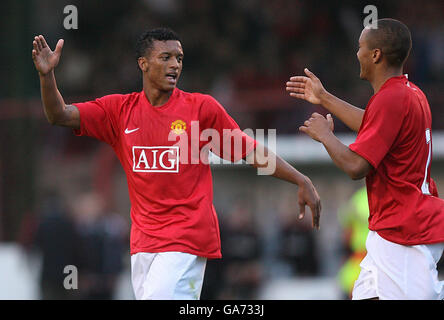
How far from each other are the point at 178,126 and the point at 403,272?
178 centimetres

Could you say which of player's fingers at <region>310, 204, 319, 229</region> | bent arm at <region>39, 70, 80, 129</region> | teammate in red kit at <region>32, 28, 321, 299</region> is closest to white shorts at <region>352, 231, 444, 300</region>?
player's fingers at <region>310, 204, 319, 229</region>

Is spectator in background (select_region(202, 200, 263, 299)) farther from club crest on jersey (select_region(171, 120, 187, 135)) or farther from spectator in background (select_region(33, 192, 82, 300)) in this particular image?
club crest on jersey (select_region(171, 120, 187, 135))

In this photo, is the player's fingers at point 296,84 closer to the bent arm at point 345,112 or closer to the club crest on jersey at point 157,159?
the bent arm at point 345,112

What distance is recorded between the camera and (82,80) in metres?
15.6

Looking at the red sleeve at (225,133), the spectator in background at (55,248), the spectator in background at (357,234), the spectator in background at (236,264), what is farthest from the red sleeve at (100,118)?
the spectator in background at (55,248)

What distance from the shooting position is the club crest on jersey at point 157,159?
5395 millimetres

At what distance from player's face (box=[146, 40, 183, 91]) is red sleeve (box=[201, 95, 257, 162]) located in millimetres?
290

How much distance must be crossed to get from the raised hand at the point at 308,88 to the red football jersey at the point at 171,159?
0.49 metres

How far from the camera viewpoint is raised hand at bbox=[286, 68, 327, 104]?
555cm

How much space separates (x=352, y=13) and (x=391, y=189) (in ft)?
35.5

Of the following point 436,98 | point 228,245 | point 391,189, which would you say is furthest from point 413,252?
point 436,98

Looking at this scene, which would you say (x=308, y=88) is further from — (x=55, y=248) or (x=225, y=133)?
(x=55, y=248)

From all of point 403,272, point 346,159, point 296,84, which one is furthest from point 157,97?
point 403,272
